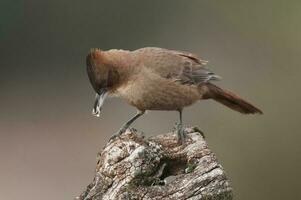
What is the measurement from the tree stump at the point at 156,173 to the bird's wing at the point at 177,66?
5.13 feet

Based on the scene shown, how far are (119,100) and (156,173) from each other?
8068 millimetres

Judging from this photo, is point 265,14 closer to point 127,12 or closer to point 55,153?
point 127,12

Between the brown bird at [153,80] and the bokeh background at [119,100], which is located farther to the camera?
the bokeh background at [119,100]

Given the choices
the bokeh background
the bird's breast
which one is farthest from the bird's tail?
the bokeh background

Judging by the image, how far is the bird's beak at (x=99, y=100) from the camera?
5898 mm

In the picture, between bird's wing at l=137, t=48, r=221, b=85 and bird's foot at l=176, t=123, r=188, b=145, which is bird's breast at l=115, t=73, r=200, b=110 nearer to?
bird's wing at l=137, t=48, r=221, b=85

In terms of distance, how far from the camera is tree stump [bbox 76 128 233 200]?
423 cm

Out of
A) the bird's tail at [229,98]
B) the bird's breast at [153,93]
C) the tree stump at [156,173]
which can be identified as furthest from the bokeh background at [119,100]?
the tree stump at [156,173]

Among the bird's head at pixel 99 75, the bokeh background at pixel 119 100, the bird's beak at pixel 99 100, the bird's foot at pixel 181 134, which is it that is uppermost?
the bird's head at pixel 99 75

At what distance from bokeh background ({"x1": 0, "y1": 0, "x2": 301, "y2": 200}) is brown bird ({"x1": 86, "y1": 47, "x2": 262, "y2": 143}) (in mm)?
3016

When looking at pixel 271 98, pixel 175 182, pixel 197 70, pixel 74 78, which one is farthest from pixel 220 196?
pixel 74 78

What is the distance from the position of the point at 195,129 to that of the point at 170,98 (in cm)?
103

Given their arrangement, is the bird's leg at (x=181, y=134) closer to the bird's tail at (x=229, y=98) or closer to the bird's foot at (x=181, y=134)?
the bird's foot at (x=181, y=134)

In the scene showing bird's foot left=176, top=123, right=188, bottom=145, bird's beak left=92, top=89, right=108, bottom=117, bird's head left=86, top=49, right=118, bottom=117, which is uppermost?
bird's head left=86, top=49, right=118, bottom=117
